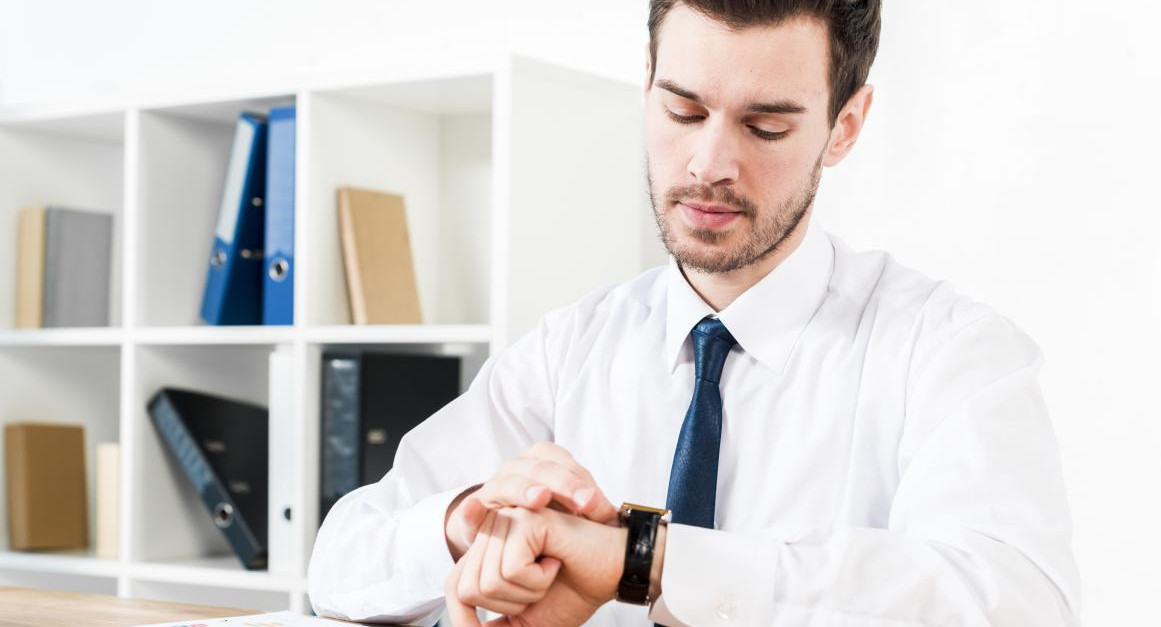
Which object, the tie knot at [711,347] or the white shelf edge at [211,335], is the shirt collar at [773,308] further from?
the white shelf edge at [211,335]

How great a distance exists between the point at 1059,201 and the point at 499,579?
1.37 metres

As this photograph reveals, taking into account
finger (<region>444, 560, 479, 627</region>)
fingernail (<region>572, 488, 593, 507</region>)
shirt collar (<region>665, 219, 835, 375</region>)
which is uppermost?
shirt collar (<region>665, 219, 835, 375</region>)

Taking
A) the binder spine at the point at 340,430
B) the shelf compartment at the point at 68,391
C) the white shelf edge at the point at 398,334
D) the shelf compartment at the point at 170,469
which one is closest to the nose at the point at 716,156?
the white shelf edge at the point at 398,334

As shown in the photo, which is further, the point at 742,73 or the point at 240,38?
the point at 240,38

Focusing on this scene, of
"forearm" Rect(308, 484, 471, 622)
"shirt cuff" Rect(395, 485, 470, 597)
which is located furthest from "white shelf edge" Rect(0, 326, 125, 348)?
"shirt cuff" Rect(395, 485, 470, 597)

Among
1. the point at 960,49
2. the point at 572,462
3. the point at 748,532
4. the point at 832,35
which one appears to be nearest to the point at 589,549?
the point at 572,462

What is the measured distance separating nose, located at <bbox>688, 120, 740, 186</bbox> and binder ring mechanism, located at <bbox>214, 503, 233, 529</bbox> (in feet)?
4.75

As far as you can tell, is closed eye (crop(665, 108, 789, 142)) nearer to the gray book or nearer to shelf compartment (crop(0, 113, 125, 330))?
shelf compartment (crop(0, 113, 125, 330))

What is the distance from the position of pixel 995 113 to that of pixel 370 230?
3.70 feet

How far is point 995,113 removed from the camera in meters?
2.13

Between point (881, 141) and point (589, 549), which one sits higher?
point (881, 141)

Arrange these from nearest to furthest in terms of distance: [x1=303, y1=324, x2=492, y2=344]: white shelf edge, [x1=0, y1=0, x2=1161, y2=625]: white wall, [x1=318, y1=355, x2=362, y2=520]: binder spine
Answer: [x1=0, y1=0, x2=1161, y2=625]: white wall → [x1=303, y1=324, x2=492, y2=344]: white shelf edge → [x1=318, y1=355, x2=362, y2=520]: binder spine

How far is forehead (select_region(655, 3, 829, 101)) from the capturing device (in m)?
1.38

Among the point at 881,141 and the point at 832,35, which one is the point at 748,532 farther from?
the point at 881,141
